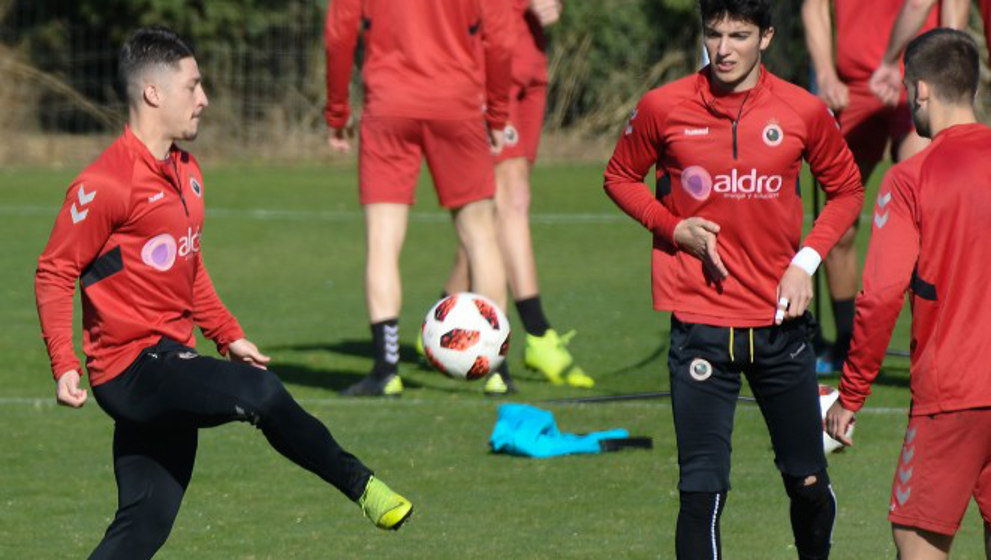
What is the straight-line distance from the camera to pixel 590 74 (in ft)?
74.4

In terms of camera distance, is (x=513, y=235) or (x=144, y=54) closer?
(x=144, y=54)

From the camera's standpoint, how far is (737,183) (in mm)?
5520

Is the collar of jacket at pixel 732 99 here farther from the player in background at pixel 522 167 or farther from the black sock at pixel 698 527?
the player in background at pixel 522 167

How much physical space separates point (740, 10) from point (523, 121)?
5275mm

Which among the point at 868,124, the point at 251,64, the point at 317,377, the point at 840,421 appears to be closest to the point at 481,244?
the point at 317,377

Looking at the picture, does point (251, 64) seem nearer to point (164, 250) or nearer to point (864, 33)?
point (864, 33)

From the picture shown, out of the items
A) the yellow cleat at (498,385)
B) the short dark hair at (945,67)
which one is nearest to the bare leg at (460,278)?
the yellow cleat at (498,385)

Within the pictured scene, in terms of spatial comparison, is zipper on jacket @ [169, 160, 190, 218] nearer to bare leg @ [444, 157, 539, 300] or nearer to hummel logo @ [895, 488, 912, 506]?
hummel logo @ [895, 488, 912, 506]

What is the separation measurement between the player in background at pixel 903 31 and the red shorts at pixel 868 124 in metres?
0.44

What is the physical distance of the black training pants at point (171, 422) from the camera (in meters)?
5.20

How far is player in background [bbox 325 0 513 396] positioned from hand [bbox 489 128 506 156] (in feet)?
0.68

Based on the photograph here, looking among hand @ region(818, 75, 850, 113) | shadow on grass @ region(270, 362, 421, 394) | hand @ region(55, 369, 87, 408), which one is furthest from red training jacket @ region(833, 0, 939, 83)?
hand @ region(55, 369, 87, 408)

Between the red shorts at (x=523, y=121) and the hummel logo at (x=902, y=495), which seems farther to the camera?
the red shorts at (x=523, y=121)

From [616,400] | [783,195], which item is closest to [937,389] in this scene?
[783,195]
